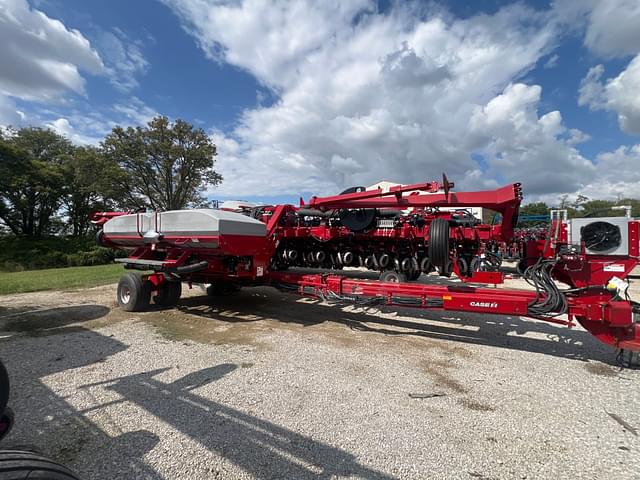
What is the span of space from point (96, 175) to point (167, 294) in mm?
24374

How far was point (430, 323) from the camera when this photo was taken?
6051 millimetres

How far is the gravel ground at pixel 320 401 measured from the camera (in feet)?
7.86

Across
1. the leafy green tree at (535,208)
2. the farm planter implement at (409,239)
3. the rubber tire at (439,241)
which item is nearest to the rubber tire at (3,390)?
the farm planter implement at (409,239)

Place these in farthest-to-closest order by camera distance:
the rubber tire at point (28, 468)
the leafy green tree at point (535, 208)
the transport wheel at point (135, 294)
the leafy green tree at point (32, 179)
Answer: the leafy green tree at point (535, 208) < the leafy green tree at point (32, 179) < the transport wheel at point (135, 294) < the rubber tire at point (28, 468)

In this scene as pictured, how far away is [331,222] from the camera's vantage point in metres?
9.49

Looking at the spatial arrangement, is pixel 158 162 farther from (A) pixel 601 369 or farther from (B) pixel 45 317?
(A) pixel 601 369

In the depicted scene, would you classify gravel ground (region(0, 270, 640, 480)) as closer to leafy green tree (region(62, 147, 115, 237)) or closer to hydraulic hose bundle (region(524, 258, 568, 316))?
hydraulic hose bundle (region(524, 258, 568, 316))

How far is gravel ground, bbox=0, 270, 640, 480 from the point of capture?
7.86 feet

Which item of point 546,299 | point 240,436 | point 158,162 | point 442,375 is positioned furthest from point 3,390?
point 158,162

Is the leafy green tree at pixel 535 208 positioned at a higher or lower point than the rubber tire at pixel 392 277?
higher

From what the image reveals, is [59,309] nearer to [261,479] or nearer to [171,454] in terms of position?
[171,454]

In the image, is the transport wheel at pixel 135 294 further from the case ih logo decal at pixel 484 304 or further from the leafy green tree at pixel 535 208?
the leafy green tree at pixel 535 208

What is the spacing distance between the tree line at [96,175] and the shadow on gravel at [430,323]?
911 inches

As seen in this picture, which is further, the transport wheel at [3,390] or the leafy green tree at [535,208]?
the leafy green tree at [535,208]
